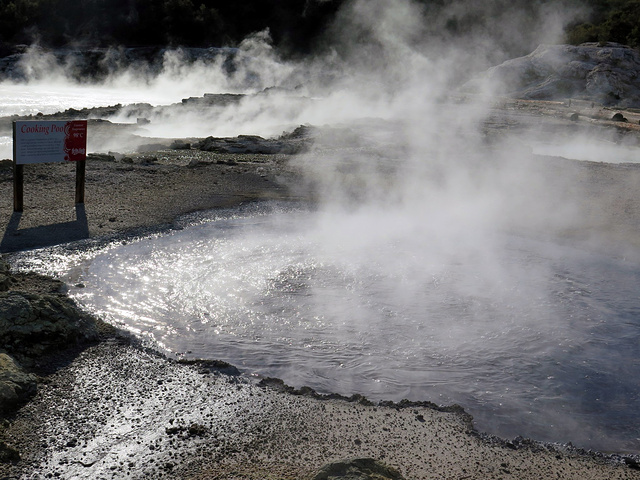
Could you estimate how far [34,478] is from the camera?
9.32 ft

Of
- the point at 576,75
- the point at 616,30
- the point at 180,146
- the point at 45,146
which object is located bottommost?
the point at 180,146

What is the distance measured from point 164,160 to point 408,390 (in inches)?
331

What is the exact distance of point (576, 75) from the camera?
22.3 meters

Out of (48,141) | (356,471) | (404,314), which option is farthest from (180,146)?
(356,471)

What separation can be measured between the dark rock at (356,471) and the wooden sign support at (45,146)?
608 cm

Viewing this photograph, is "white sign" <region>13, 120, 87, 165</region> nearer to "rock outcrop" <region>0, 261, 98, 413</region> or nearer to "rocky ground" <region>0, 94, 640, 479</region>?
"rocky ground" <region>0, 94, 640, 479</region>

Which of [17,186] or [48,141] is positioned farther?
[48,141]

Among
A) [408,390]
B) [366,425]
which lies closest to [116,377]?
[366,425]

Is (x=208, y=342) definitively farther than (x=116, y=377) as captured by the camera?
Yes

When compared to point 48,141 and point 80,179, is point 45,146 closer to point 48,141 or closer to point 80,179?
point 48,141

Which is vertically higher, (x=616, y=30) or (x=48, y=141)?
(x=616, y=30)

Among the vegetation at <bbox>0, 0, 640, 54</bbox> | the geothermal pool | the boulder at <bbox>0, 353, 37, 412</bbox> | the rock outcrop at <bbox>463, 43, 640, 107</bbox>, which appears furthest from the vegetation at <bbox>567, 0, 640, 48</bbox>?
the boulder at <bbox>0, 353, 37, 412</bbox>

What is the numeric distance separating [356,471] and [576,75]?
22928mm

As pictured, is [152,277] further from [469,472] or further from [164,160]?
[164,160]
